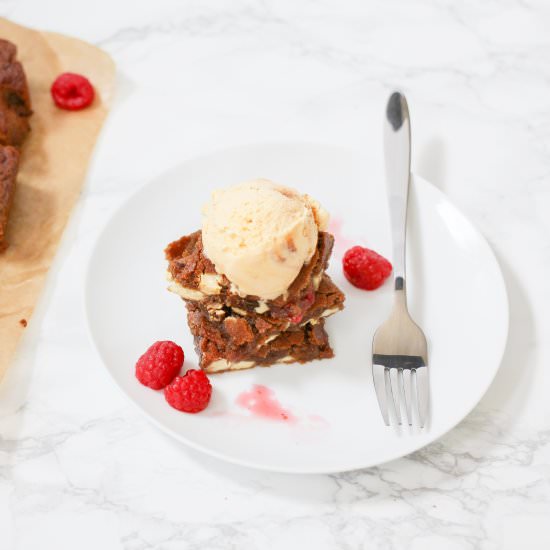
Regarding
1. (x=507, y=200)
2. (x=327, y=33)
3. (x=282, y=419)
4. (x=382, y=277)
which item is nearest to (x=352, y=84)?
(x=327, y=33)

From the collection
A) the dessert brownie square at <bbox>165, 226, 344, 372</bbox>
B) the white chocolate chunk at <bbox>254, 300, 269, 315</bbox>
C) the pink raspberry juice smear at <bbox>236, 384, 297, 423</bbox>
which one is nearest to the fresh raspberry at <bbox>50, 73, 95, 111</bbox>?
the dessert brownie square at <bbox>165, 226, 344, 372</bbox>

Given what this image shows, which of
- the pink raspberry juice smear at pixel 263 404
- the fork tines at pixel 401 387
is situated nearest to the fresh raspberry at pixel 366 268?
the fork tines at pixel 401 387

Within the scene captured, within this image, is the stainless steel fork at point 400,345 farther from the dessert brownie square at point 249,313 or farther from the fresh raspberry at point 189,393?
the fresh raspberry at point 189,393

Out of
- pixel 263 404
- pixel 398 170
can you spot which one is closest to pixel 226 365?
pixel 263 404

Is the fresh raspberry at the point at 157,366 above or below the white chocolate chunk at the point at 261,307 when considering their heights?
below

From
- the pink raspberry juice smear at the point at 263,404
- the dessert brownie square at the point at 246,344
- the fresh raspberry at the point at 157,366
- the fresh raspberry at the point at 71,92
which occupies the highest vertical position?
the fresh raspberry at the point at 71,92

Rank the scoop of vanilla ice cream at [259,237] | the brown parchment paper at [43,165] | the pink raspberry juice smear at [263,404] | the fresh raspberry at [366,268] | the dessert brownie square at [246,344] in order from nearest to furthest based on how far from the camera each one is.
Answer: the scoop of vanilla ice cream at [259,237] → the pink raspberry juice smear at [263,404] → the dessert brownie square at [246,344] → the fresh raspberry at [366,268] → the brown parchment paper at [43,165]

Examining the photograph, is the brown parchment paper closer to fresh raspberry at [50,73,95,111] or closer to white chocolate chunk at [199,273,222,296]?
fresh raspberry at [50,73,95,111]
